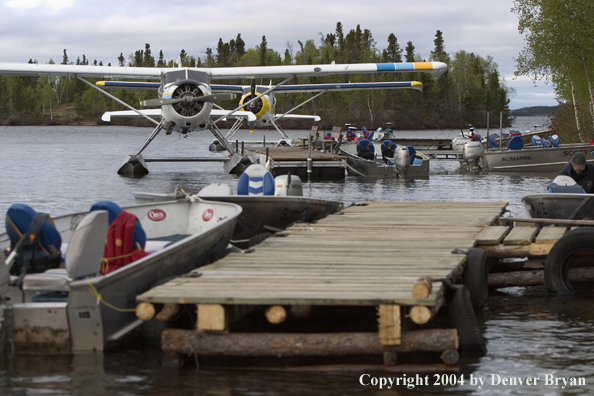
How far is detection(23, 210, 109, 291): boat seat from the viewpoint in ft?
20.3

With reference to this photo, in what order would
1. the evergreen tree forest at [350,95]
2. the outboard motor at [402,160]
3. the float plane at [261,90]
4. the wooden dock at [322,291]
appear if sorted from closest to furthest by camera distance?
the wooden dock at [322,291], the outboard motor at [402,160], the float plane at [261,90], the evergreen tree forest at [350,95]

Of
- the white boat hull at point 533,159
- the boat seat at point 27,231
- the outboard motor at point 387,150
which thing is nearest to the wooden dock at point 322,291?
the boat seat at point 27,231

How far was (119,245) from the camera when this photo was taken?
6.84 meters

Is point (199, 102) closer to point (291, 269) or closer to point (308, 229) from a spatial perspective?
point (308, 229)

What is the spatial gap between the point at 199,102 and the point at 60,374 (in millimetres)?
19170

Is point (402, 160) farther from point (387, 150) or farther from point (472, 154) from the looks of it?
point (472, 154)

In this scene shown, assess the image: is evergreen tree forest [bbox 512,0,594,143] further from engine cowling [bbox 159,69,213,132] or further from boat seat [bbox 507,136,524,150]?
engine cowling [bbox 159,69,213,132]

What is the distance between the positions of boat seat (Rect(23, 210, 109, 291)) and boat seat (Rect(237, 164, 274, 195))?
478 centimetres

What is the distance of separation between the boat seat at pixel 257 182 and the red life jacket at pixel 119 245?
432 centimetres

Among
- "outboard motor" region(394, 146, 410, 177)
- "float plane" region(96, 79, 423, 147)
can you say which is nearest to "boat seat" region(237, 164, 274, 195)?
"outboard motor" region(394, 146, 410, 177)

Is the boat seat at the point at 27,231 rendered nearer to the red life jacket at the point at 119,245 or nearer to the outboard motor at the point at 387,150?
the red life jacket at the point at 119,245

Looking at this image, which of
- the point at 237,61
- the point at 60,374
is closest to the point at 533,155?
the point at 60,374

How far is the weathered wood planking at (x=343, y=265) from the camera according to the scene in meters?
5.68

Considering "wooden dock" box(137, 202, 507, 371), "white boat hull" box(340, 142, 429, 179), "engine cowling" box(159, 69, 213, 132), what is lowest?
"wooden dock" box(137, 202, 507, 371)
